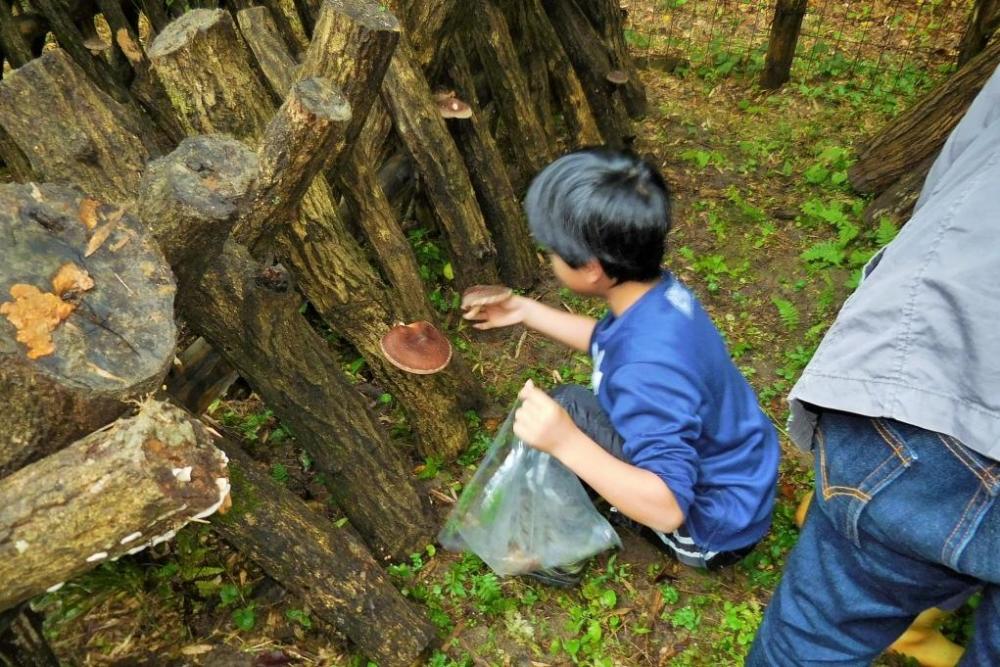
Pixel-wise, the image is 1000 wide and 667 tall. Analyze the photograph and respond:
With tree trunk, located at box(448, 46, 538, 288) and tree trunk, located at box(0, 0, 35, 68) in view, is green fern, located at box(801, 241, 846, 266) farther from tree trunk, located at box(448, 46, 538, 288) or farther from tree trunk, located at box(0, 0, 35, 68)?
tree trunk, located at box(0, 0, 35, 68)

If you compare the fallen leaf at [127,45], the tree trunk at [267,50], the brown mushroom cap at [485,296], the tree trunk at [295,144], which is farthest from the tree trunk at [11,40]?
the brown mushroom cap at [485,296]

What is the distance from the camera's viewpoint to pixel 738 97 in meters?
5.93

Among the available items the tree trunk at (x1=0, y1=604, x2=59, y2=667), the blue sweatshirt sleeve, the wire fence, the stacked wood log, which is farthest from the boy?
the wire fence

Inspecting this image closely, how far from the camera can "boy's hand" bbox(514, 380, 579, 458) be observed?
6.79 ft

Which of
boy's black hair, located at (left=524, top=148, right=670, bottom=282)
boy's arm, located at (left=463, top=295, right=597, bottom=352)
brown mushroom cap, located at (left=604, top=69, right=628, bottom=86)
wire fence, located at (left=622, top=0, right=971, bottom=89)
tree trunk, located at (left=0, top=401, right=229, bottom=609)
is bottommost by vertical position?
wire fence, located at (left=622, top=0, right=971, bottom=89)

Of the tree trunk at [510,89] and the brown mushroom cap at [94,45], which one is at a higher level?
the brown mushroom cap at [94,45]

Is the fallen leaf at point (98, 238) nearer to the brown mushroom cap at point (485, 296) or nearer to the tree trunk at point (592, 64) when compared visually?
the brown mushroom cap at point (485, 296)

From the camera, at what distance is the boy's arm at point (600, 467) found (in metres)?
2.02

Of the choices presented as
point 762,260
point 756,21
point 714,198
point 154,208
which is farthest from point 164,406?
point 756,21

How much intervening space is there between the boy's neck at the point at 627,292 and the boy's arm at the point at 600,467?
0.38m

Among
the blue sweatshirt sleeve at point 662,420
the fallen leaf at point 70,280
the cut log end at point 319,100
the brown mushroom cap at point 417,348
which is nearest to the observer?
the fallen leaf at point 70,280

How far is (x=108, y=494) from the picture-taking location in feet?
4.03

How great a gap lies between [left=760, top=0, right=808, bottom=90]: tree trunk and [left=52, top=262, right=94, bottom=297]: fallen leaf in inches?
217

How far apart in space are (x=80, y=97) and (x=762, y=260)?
3.50 meters
